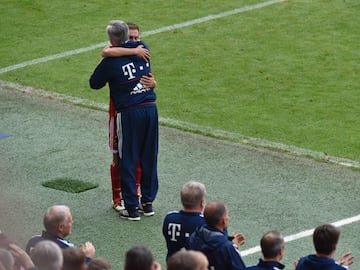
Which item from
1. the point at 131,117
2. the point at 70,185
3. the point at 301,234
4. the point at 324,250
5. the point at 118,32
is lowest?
the point at 70,185

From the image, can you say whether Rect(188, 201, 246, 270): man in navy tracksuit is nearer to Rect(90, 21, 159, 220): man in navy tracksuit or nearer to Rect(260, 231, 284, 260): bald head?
Rect(260, 231, 284, 260): bald head

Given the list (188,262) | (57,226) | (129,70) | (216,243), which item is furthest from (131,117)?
(188,262)

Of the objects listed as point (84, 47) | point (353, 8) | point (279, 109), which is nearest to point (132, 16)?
point (84, 47)

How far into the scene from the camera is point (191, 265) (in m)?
6.95

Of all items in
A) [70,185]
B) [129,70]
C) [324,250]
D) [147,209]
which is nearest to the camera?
[324,250]

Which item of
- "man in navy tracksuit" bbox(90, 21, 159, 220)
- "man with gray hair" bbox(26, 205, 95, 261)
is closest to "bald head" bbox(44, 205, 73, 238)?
"man with gray hair" bbox(26, 205, 95, 261)

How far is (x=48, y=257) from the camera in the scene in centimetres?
730

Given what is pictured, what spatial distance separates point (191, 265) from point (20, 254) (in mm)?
1436

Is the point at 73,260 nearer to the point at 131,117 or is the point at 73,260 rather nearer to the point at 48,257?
the point at 48,257

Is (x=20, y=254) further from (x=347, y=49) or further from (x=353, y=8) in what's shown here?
(x=353, y=8)

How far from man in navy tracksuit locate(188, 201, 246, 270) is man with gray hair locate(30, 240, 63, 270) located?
121cm

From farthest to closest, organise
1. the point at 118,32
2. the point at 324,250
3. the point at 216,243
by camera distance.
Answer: the point at 118,32, the point at 216,243, the point at 324,250

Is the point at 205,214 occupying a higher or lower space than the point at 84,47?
higher

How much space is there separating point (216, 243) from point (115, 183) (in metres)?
3.67
